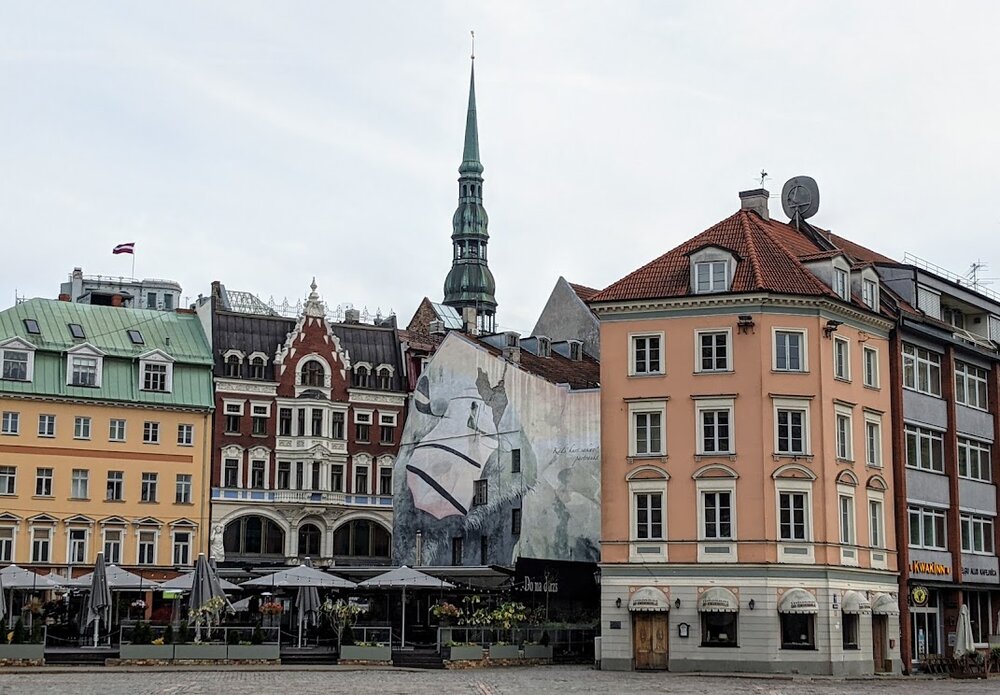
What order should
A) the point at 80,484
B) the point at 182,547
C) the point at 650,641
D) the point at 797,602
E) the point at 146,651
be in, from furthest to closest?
the point at 182,547 < the point at 80,484 < the point at 650,641 < the point at 797,602 < the point at 146,651

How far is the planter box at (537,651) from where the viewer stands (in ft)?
191

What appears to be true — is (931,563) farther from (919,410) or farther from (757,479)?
(757,479)

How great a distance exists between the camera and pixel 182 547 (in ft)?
262

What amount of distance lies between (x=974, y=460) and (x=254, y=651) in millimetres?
31106

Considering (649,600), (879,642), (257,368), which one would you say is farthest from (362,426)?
(879,642)

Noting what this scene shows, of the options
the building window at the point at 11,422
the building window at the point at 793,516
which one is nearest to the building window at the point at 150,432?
the building window at the point at 11,422

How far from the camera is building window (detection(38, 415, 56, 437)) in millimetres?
77500

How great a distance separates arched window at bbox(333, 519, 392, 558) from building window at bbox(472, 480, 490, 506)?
40.1ft

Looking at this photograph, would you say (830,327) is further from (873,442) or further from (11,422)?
(11,422)

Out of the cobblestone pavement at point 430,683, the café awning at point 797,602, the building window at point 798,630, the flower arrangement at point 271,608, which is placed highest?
the café awning at point 797,602

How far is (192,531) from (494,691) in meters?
41.8

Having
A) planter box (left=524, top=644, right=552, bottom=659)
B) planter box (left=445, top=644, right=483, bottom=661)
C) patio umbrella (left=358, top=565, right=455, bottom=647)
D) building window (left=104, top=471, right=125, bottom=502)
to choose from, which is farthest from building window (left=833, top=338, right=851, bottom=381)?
building window (left=104, top=471, right=125, bottom=502)

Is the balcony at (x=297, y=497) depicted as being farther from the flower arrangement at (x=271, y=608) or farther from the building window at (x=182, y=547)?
the flower arrangement at (x=271, y=608)

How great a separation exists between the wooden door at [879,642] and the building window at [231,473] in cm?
3785
